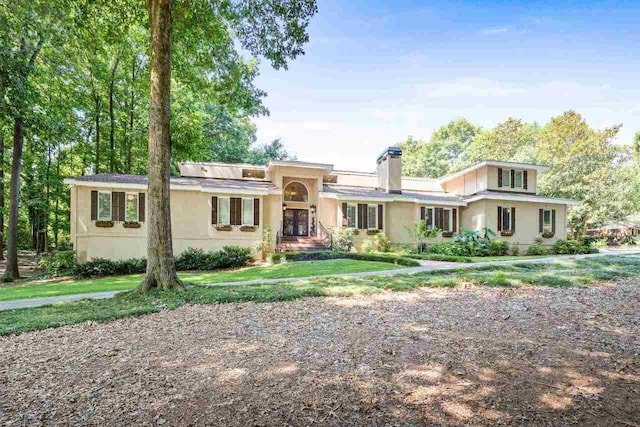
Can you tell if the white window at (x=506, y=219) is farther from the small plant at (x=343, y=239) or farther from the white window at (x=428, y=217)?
the small plant at (x=343, y=239)

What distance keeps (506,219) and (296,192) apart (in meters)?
13.7

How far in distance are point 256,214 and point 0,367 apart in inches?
549

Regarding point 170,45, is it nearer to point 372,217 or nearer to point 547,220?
point 372,217

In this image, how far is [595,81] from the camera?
51.8 ft

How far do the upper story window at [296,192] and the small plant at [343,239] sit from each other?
381cm

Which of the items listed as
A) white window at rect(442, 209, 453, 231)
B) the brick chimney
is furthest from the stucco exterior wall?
the brick chimney

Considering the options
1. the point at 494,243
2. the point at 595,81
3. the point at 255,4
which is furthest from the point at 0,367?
the point at 595,81

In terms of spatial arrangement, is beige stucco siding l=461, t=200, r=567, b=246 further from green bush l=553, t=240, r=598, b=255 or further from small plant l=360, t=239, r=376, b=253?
small plant l=360, t=239, r=376, b=253

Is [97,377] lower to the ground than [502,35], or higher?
lower

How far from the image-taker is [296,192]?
21.1 meters

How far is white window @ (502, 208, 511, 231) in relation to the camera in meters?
20.9

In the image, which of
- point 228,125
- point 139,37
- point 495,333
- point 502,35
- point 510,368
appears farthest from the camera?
point 228,125

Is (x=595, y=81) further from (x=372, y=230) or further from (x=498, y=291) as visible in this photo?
(x=498, y=291)

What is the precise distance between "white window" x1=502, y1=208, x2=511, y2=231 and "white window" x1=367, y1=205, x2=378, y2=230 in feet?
27.7
